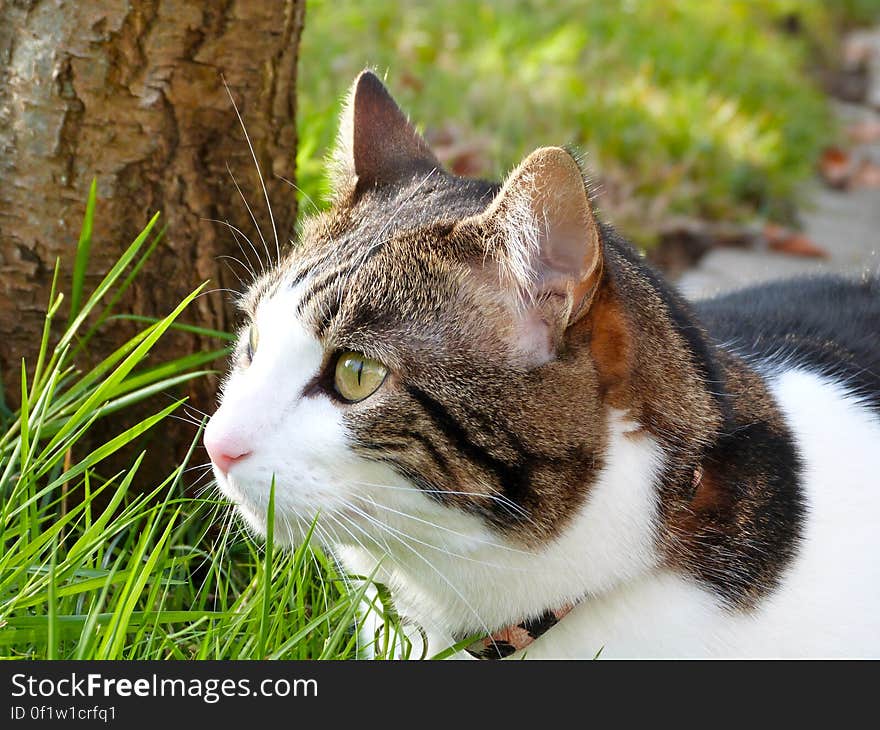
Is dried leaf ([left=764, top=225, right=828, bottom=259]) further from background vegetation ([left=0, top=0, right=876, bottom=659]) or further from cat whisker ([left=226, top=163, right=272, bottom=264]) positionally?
cat whisker ([left=226, top=163, right=272, bottom=264])

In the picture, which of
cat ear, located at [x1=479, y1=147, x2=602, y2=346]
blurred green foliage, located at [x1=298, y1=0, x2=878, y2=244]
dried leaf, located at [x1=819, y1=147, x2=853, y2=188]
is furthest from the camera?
dried leaf, located at [x1=819, y1=147, x2=853, y2=188]

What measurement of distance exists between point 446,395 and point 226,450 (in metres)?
0.36

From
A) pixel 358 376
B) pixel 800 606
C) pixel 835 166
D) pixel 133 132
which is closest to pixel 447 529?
pixel 358 376

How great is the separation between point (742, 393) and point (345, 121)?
937mm

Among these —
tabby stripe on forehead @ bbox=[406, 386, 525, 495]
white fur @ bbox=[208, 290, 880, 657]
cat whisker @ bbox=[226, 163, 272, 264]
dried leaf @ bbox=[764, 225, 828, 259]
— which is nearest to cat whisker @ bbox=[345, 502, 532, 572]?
white fur @ bbox=[208, 290, 880, 657]

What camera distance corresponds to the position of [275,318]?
6.17 feet

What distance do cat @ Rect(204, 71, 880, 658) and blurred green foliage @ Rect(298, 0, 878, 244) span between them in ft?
5.91

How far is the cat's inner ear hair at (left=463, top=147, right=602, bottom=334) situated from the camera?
1.65m

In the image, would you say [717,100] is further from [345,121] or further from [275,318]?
[275,318]

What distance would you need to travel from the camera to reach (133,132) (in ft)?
7.67

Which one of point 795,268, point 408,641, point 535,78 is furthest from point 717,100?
point 408,641

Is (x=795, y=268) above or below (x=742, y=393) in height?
below

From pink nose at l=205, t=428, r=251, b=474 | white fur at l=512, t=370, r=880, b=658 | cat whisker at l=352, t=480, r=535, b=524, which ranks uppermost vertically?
pink nose at l=205, t=428, r=251, b=474

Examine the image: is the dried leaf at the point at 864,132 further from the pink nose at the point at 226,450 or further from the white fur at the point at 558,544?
the pink nose at the point at 226,450
